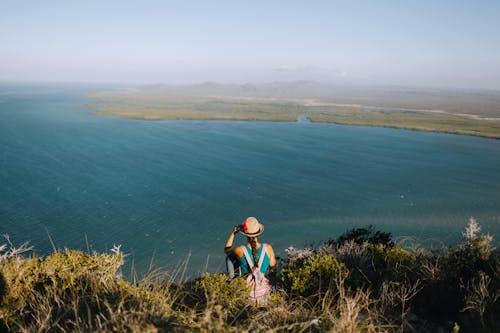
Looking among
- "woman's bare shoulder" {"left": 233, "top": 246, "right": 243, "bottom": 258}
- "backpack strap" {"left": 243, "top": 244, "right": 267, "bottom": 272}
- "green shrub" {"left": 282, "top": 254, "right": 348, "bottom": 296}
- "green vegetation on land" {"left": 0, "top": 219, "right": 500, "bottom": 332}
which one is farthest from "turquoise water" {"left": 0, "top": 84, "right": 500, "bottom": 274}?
"backpack strap" {"left": 243, "top": 244, "right": 267, "bottom": 272}

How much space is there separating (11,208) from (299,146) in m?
34.8

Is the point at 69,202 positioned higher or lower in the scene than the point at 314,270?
lower

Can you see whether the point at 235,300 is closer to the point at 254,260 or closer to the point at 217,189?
the point at 254,260

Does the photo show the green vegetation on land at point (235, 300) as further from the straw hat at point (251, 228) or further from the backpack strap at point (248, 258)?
the straw hat at point (251, 228)

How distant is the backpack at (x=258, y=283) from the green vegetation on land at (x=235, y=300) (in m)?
0.14

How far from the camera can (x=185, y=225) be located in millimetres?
21234

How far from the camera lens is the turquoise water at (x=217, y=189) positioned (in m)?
19.8

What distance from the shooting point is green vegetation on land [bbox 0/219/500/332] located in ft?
9.29

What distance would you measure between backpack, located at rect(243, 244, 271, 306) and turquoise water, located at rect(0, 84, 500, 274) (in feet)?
40.8

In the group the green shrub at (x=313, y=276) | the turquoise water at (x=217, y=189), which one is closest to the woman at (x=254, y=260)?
the green shrub at (x=313, y=276)

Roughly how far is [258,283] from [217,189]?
78.0ft

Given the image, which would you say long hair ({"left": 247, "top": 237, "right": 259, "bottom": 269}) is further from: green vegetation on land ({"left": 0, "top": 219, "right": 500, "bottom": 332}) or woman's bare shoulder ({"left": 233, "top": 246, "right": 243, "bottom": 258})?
green vegetation on land ({"left": 0, "top": 219, "right": 500, "bottom": 332})

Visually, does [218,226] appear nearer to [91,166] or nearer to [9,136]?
[91,166]

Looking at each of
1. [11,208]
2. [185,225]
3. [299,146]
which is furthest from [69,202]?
[299,146]
